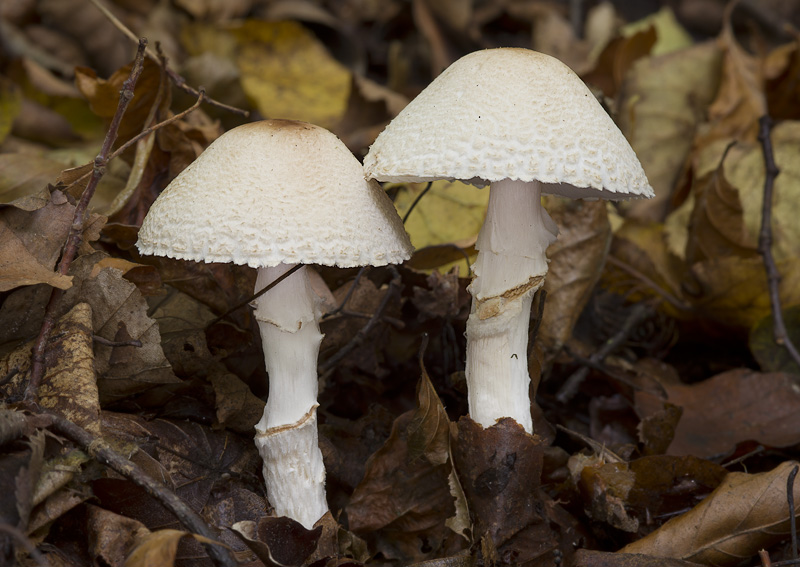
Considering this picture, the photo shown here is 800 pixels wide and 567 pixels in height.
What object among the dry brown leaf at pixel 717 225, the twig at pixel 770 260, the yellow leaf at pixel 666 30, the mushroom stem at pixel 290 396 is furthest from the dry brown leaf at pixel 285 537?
the yellow leaf at pixel 666 30

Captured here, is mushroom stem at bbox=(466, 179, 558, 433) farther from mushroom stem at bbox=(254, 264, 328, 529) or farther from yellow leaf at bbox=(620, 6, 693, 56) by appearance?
yellow leaf at bbox=(620, 6, 693, 56)

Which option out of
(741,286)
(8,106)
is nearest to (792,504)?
(741,286)

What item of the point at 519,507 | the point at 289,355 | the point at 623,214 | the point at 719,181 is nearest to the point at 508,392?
the point at 519,507

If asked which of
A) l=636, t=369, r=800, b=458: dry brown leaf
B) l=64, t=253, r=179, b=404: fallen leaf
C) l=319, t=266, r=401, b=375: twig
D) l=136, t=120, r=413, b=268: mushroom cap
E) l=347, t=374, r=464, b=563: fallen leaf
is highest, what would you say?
l=136, t=120, r=413, b=268: mushroom cap

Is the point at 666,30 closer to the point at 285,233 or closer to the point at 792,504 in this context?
the point at 792,504

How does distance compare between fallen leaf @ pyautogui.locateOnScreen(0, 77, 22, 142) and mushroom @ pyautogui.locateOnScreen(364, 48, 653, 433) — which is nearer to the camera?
mushroom @ pyautogui.locateOnScreen(364, 48, 653, 433)

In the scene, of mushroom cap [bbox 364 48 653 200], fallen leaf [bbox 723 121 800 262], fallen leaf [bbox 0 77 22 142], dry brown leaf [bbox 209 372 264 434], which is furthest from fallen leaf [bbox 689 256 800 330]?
fallen leaf [bbox 0 77 22 142]
